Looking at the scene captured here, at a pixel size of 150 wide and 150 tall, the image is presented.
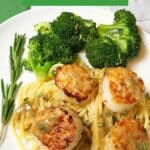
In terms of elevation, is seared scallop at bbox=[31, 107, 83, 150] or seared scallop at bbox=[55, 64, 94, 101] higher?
seared scallop at bbox=[55, 64, 94, 101]

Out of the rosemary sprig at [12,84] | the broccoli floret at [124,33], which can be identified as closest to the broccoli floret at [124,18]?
the broccoli floret at [124,33]

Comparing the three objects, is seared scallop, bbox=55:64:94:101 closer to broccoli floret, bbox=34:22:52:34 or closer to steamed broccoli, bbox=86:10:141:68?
steamed broccoli, bbox=86:10:141:68

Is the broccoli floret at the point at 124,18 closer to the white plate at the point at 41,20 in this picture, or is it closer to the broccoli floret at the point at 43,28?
the white plate at the point at 41,20

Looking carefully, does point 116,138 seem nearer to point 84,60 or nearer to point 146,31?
point 84,60

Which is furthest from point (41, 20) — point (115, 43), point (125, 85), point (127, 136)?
point (127, 136)

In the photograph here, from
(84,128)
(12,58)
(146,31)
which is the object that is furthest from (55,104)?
(146,31)

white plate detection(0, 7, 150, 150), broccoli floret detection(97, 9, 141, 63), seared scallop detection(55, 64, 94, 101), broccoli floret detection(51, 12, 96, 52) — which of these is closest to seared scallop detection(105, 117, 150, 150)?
seared scallop detection(55, 64, 94, 101)
